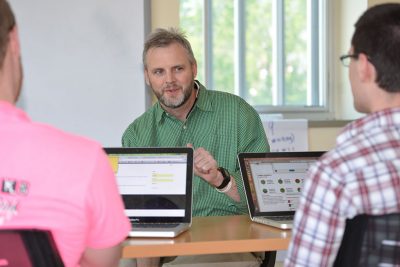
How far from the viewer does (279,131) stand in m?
3.37

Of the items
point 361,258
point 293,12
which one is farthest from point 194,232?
point 293,12

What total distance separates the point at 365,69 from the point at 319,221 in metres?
0.31

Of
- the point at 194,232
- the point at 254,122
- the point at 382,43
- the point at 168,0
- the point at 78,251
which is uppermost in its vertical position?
the point at 168,0

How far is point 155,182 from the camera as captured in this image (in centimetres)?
189

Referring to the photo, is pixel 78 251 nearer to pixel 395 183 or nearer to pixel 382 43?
pixel 395 183

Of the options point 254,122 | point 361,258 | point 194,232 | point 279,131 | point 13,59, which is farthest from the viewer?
point 279,131

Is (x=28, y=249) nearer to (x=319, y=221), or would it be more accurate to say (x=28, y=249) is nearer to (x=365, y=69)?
(x=319, y=221)

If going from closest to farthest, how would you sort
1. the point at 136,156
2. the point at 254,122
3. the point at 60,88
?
the point at 136,156, the point at 254,122, the point at 60,88

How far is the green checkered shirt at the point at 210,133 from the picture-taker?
227 centimetres

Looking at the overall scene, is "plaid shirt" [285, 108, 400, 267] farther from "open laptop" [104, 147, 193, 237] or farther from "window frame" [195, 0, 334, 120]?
"window frame" [195, 0, 334, 120]

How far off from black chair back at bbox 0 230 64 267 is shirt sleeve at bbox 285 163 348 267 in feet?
1.49

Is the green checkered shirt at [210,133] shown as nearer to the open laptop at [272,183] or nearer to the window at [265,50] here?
the open laptop at [272,183]

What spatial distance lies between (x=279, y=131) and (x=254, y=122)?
1.01 m

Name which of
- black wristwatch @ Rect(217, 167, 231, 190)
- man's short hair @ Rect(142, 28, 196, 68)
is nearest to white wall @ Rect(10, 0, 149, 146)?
man's short hair @ Rect(142, 28, 196, 68)
